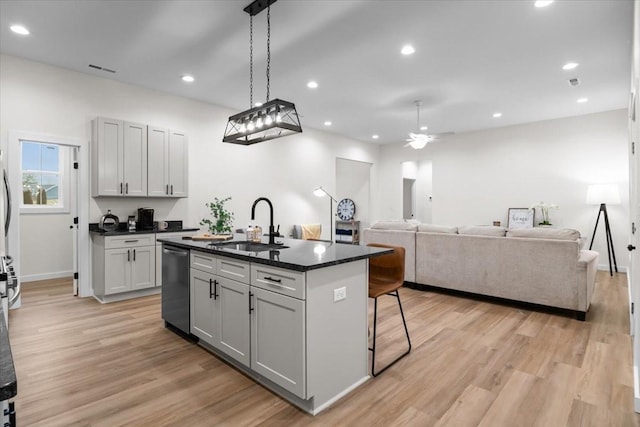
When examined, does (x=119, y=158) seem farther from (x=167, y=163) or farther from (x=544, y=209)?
(x=544, y=209)

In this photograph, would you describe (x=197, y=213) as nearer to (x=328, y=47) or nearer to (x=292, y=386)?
(x=328, y=47)

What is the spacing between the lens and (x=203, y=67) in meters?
4.25

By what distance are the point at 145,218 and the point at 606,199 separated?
739 centimetres

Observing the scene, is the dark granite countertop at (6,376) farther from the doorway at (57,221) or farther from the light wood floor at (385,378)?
the doorway at (57,221)

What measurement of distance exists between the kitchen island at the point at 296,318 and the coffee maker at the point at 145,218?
8.66ft

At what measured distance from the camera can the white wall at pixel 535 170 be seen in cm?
618

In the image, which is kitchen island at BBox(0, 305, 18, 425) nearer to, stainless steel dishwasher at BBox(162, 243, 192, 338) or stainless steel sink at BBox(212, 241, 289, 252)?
stainless steel sink at BBox(212, 241, 289, 252)

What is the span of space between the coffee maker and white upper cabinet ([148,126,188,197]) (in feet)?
0.79

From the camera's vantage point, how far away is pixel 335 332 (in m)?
2.18

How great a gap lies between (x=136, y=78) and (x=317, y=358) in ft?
14.5

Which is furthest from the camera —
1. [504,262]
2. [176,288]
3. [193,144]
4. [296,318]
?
[193,144]

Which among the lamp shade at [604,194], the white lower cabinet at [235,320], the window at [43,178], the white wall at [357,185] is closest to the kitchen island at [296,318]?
the white lower cabinet at [235,320]

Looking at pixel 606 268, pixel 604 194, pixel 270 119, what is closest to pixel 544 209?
pixel 604 194

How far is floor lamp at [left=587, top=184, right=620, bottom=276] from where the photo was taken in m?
5.81
